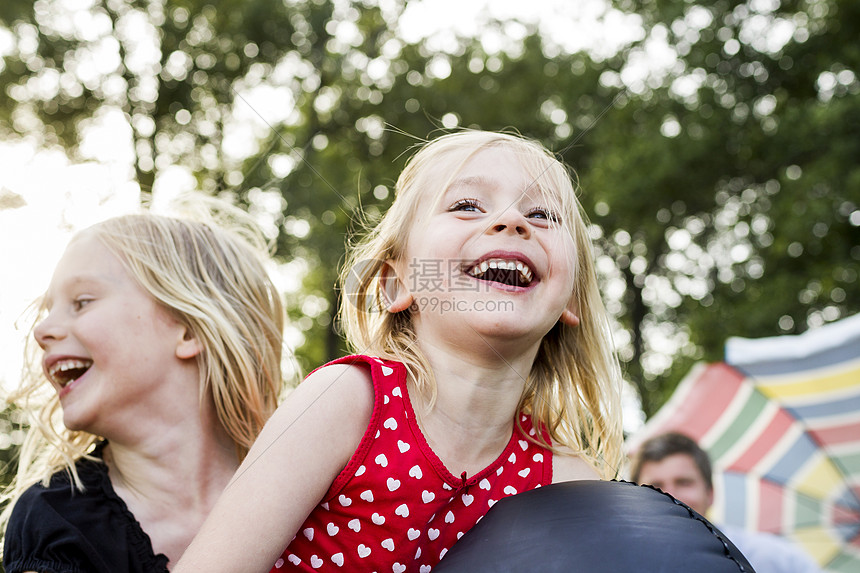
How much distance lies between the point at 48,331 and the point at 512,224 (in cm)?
111

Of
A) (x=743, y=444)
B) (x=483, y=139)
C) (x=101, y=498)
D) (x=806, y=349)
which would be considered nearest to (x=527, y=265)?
(x=483, y=139)

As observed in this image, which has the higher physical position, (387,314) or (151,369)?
(387,314)

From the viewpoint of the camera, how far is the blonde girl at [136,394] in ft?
5.57

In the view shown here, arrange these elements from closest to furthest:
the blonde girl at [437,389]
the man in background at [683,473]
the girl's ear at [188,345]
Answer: the blonde girl at [437,389] < the girl's ear at [188,345] < the man in background at [683,473]

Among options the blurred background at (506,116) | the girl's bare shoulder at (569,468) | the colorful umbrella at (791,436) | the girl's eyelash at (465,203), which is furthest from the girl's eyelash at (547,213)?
the blurred background at (506,116)

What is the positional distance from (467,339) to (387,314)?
13.6 inches

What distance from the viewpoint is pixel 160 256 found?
203cm

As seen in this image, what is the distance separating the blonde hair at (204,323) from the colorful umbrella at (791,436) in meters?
3.08

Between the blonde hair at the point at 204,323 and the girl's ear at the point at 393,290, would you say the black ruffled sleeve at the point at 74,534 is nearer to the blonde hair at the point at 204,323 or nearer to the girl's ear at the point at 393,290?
the blonde hair at the point at 204,323

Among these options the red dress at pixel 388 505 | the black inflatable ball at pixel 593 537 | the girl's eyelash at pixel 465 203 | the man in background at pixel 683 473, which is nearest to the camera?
the black inflatable ball at pixel 593 537

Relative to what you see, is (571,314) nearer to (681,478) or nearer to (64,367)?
(64,367)

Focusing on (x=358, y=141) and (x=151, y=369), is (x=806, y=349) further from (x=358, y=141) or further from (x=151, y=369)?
(x=358, y=141)

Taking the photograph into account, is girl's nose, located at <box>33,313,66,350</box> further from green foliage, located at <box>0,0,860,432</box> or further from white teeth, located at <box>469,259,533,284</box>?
green foliage, located at <box>0,0,860,432</box>

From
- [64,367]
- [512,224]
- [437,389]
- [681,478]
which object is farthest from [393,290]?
[681,478]
